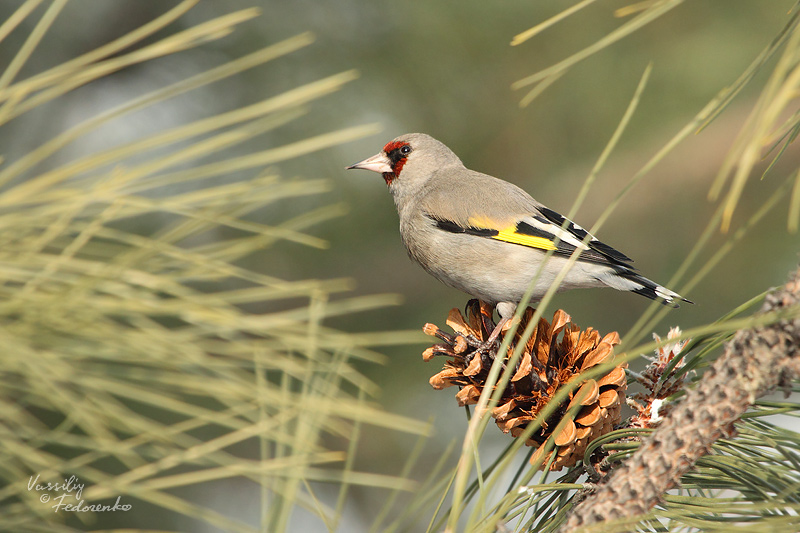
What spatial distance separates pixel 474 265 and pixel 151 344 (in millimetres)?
1258

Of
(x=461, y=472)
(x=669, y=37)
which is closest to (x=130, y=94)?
(x=669, y=37)

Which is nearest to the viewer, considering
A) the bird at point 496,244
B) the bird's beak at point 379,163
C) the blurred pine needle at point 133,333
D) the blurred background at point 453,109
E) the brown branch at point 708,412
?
the brown branch at point 708,412

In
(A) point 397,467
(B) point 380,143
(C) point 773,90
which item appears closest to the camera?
(C) point 773,90

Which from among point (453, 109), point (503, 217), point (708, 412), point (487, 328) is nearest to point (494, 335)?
point (487, 328)

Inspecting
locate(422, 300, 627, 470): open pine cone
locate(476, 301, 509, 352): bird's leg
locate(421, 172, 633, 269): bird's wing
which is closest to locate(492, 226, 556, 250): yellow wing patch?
locate(421, 172, 633, 269): bird's wing

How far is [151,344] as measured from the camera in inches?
37.9

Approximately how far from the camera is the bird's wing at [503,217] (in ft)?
7.06

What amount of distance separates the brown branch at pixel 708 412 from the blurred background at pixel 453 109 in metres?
1.54

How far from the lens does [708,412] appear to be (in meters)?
0.79

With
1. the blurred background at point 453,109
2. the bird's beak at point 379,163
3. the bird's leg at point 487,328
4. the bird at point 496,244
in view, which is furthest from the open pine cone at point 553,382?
the bird's beak at point 379,163

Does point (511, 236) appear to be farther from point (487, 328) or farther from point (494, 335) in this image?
point (494, 335)

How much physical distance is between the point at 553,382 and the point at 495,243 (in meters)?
1.02

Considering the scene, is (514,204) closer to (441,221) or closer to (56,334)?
(441,221)

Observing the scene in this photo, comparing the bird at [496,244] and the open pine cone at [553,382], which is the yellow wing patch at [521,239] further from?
the open pine cone at [553,382]
